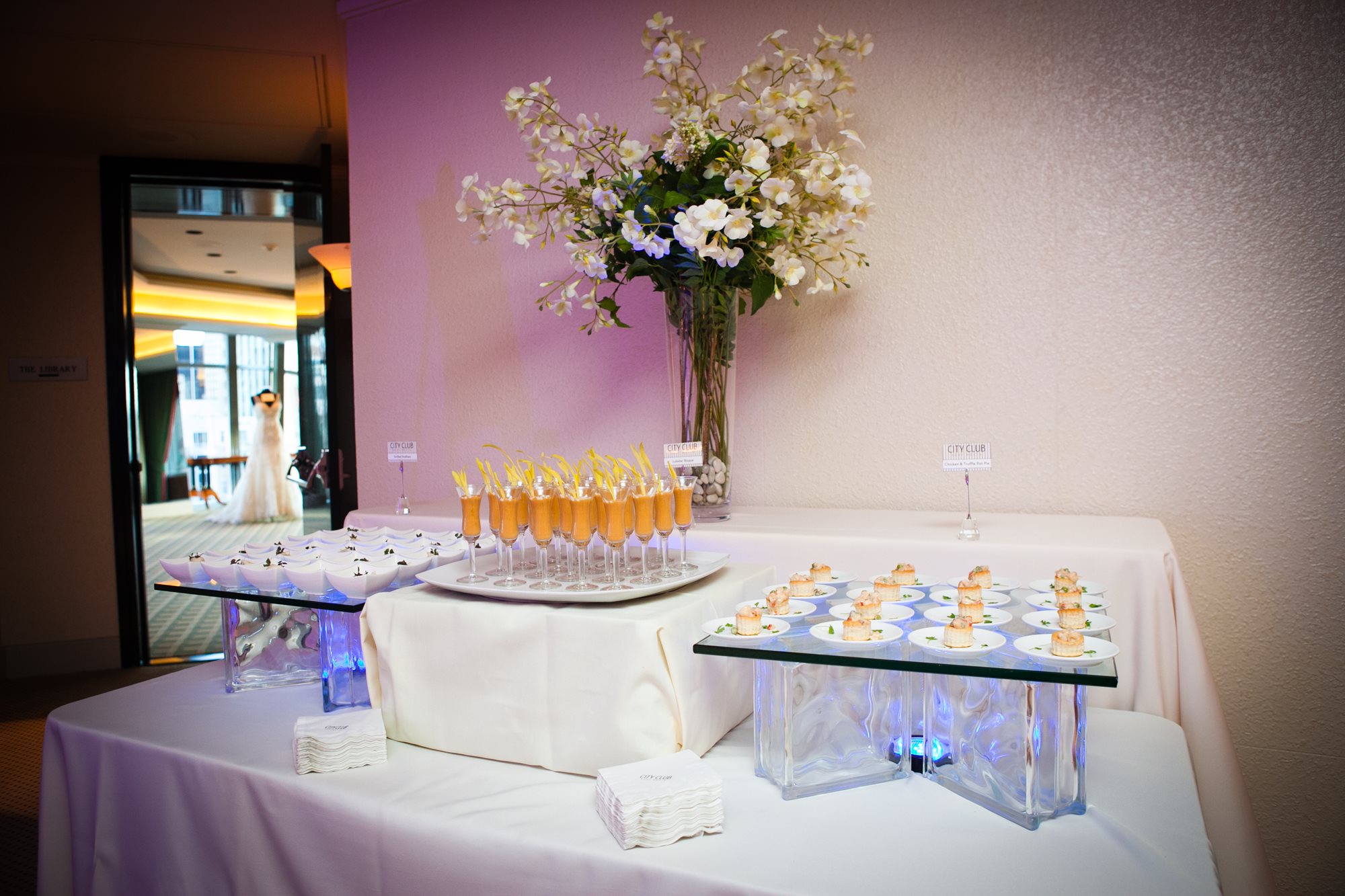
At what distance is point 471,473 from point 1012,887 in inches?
84.0

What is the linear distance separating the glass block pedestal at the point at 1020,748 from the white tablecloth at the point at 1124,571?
455 millimetres

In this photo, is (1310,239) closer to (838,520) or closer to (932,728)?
(838,520)

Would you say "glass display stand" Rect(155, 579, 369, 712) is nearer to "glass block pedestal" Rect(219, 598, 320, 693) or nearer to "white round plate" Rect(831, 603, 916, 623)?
"glass block pedestal" Rect(219, 598, 320, 693)

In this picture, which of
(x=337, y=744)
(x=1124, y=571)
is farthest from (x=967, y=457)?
(x=337, y=744)

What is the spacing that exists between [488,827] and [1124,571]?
1.19 metres

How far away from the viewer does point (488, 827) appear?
3.66 feet

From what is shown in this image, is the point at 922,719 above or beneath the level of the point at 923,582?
beneath

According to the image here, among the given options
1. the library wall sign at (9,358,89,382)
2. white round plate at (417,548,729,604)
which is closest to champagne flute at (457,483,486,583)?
white round plate at (417,548,729,604)

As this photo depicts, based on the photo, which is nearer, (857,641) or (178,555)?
(857,641)

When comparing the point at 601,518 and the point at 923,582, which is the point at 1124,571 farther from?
the point at 601,518

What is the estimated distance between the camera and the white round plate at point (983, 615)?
1.18 metres

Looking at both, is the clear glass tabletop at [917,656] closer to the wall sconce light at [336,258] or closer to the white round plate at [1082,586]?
the white round plate at [1082,586]

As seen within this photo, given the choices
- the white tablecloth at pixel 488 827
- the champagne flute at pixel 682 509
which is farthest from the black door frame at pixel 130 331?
the champagne flute at pixel 682 509

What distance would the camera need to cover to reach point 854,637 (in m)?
1.11
